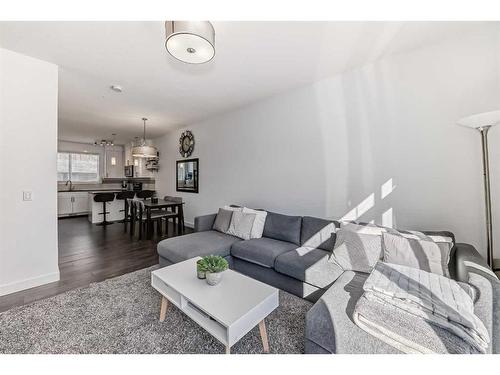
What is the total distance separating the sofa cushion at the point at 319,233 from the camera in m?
2.49

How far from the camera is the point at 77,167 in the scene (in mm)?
7379

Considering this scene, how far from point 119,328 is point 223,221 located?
1769 mm

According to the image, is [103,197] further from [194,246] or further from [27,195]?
[194,246]

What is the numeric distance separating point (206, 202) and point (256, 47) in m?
3.45

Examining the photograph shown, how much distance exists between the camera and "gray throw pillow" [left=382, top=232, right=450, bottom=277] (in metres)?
1.70

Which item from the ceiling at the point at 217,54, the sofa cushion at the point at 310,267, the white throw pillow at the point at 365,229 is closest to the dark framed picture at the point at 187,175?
the ceiling at the point at 217,54

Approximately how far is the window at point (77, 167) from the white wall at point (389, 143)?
6765 millimetres

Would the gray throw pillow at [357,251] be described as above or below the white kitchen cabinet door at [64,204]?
below

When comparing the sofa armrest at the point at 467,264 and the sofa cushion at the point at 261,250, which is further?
the sofa cushion at the point at 261,250

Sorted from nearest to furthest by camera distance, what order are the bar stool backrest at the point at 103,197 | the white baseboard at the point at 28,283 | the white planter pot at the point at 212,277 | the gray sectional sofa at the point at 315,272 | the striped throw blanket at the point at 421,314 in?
1. the striped throw blanket at the point at 421,314
2. the gray sectional sofa at the point at 315,272
3. the white planter pot at the point at 212,277
4. the white baseboard at the point at 28,283
5. the bar stool backrest at the point at 103,197

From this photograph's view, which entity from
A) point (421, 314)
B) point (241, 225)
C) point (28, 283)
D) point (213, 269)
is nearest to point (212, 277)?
point (213, 269)

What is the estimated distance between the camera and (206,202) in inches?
195

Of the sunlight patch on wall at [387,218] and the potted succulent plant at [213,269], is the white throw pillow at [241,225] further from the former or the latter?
the sunlight patch on wall at [387,218]
